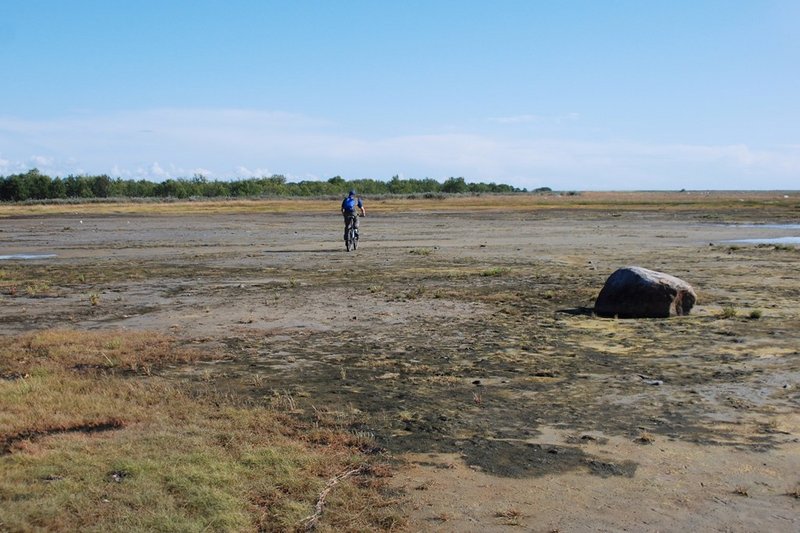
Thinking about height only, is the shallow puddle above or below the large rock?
below

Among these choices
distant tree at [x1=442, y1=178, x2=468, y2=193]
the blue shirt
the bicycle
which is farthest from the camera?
distant tree at [x1=442, y1=178, x2=468, y2=193]

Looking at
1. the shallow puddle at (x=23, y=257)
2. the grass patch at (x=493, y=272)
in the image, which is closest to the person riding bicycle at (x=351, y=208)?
the grass patch at (x=493, y=272)

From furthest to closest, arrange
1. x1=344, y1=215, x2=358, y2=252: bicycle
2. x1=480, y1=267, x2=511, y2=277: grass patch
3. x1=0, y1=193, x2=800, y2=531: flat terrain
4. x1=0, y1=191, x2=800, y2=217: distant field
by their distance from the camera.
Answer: x1=0, y1=191, x2=800, y2=217: distant field → x1=344, y1=215, x2=358, y2=252: bicycle → x1=480, y1=267, x2=511, y2=277: grass patch → x1=0, y1=193, x2=800, y2=531: flat terrain

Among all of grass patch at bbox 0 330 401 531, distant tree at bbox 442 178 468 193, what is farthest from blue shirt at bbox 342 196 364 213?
distant tree at bbox 442 178 468 193

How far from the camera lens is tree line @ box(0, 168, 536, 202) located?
445 feet

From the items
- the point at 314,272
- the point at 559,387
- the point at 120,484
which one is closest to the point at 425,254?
the point at 314,272

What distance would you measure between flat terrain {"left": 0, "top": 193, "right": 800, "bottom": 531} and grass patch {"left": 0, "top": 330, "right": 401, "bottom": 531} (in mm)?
515

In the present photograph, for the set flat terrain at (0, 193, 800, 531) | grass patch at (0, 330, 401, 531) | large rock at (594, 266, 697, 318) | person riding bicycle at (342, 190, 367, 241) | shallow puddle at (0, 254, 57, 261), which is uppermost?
person riding bicycle at (342, 190, 367, 241)

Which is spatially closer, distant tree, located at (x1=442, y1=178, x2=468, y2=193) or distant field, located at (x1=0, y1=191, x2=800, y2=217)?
distant field, located at (x1=0, y1=191, x2=800, y2=217)

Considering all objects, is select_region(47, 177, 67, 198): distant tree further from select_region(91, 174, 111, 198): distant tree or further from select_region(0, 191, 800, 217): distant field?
select_region(0, 191, 800, 217): distant field

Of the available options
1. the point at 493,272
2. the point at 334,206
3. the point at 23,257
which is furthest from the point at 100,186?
the point at 493,272

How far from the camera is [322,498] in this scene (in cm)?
611

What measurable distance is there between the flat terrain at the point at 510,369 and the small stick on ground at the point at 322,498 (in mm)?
422

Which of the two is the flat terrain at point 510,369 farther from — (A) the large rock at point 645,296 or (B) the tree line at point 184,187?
(B) the tree line at point 184,187
